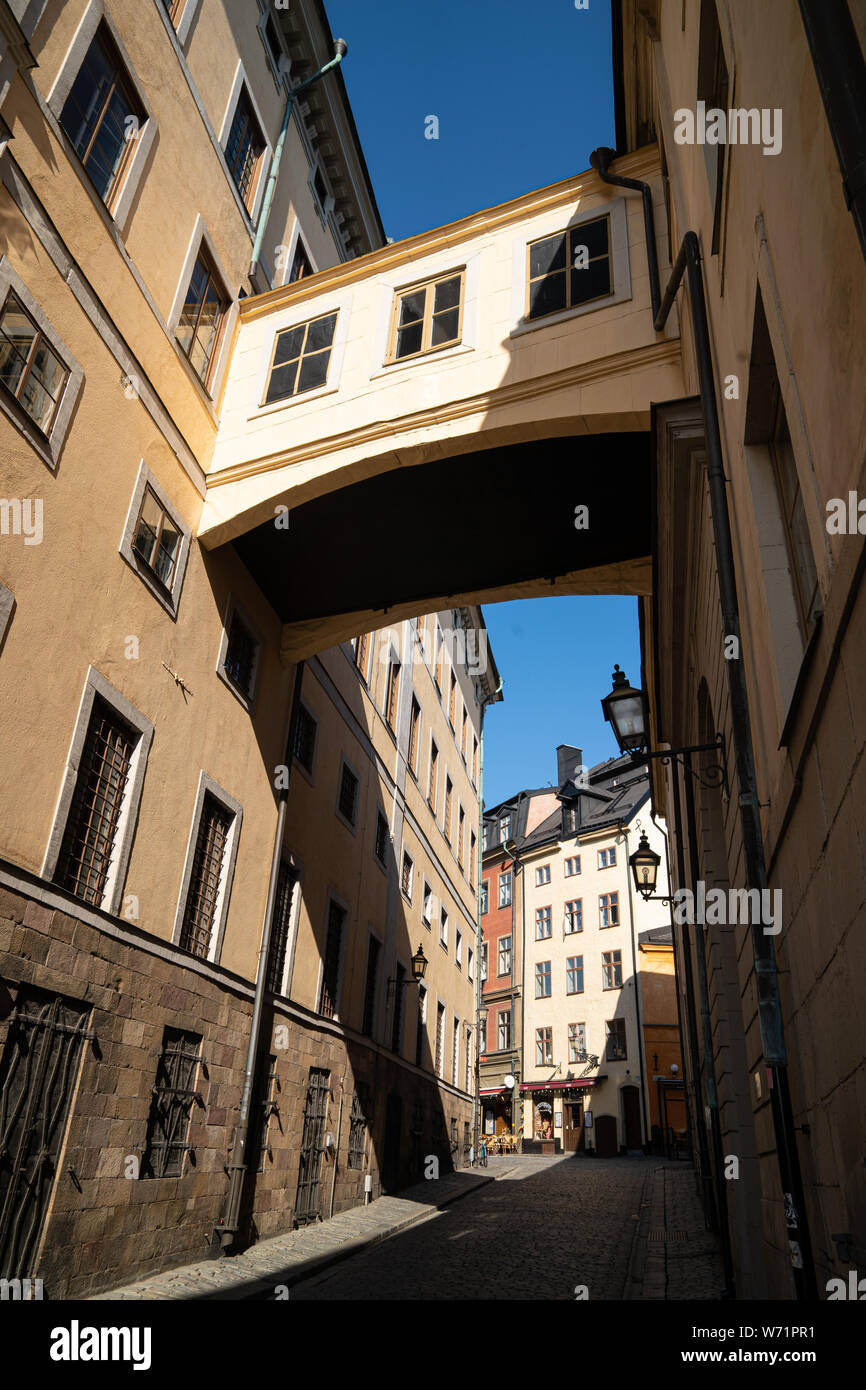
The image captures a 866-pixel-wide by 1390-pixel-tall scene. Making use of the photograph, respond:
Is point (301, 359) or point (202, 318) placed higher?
point (202, 318)

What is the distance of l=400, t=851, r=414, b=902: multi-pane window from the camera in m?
21.5

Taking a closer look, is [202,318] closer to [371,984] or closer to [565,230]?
[565,230]

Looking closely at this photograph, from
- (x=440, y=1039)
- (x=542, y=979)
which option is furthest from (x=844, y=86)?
(x=542, y=979)

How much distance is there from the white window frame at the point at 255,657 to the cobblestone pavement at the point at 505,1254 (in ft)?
23.8

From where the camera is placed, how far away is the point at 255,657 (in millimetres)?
13656

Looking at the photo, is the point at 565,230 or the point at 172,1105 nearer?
the point at 172,1105

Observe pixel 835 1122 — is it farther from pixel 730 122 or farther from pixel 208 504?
pixel 208 504

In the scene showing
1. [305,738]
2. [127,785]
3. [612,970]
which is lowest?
[127,785]

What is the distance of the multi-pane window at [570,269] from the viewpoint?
1180cm

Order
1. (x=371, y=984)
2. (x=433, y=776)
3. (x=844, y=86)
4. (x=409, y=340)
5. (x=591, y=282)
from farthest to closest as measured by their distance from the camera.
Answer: (x=433, y=776) < (x=371, y=984) < (x=409, y=340) < (x=591, y=282) < (x=844, y=86)

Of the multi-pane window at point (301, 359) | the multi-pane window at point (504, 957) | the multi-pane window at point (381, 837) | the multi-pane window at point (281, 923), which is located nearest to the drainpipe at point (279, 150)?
the multi-pane window at point (301, 359)

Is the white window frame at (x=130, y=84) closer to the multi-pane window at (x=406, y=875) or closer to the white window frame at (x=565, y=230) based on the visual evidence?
the white window frame at (x=565, y=230)

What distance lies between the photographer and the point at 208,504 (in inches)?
496

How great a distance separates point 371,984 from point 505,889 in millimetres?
34571
